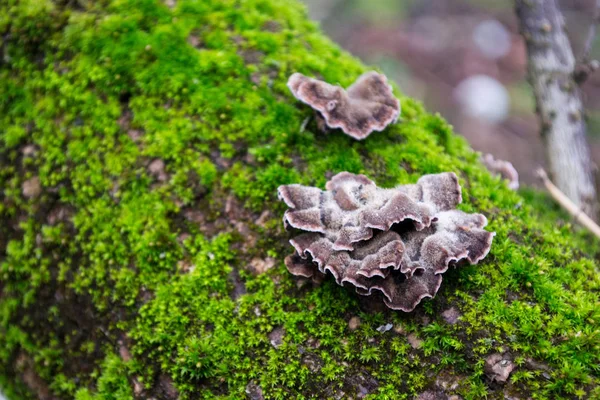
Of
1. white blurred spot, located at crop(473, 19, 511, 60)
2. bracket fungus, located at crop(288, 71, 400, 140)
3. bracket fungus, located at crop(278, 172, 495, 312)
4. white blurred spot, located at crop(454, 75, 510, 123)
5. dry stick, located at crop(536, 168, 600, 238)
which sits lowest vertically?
white blurred spot, located at crop(454, 75, 510, 123)

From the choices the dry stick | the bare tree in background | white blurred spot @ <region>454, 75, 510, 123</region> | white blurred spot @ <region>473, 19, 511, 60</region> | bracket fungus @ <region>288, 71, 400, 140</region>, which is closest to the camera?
bracket fungus @ <region>288, 71, 400, 140</region>

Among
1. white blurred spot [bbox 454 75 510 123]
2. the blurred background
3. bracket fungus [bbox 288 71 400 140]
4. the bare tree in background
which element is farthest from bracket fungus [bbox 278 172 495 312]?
white blurred spot [bbox 454 75 510 123]

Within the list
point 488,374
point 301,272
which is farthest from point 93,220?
point 488,374

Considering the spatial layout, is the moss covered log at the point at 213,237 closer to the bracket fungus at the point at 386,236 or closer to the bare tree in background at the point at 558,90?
the bracket fungus at the point at 386,236

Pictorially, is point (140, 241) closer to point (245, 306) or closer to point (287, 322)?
point (245, 306)

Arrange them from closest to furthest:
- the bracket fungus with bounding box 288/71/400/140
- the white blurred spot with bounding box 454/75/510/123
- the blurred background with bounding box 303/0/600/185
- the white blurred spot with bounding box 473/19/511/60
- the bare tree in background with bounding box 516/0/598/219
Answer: the bracket fungus with bounding box 288/71/400/140 → the bare tree in background with bounding box 516/0/598/219 → the blurred background with bounding box 303/0/600/185 → the white blurred spot with bounding box 454/75/510/123 → the white blurred spot with bounding box 473/19/511/60

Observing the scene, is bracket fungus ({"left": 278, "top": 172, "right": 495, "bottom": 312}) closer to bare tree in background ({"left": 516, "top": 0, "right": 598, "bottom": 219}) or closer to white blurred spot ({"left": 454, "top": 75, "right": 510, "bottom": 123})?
bare tree in background ({"left": 516, "top": 0, "right": 598, "bottom": 219})
